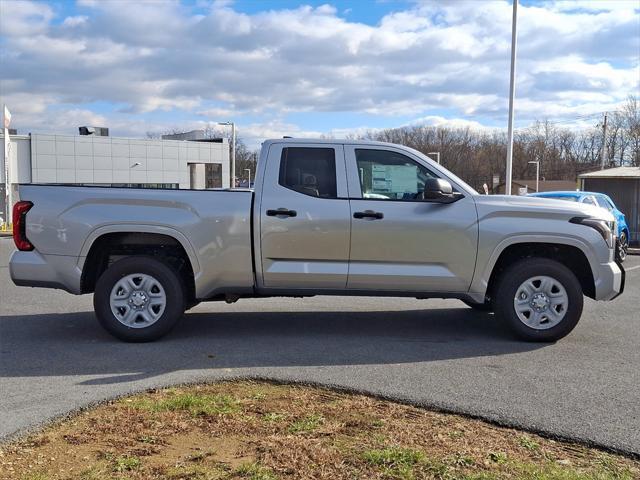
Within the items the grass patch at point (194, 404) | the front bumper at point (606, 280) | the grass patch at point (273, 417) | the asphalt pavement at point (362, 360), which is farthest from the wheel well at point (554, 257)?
the grass patch at point (194, 404)

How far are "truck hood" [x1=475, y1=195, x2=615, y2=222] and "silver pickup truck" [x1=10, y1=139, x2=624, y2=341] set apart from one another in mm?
12

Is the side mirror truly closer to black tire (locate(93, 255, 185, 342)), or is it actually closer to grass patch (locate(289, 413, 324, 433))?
black tire (locate(93, 255, 185, 342))

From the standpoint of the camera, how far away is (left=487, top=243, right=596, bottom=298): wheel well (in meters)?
6.49

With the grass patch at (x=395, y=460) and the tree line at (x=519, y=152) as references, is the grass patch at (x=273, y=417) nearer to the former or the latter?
the grass patch at (x=395, y=460)

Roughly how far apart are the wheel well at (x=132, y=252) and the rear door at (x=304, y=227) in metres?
0.89

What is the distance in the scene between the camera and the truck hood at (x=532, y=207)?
6.32 meters

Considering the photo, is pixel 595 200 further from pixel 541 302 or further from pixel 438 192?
pixel 438 192

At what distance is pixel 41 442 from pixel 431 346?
372 cm

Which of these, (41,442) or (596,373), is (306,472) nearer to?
(41,442)

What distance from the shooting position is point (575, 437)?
13.0 feet

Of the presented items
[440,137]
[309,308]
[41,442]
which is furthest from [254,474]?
[440,137]

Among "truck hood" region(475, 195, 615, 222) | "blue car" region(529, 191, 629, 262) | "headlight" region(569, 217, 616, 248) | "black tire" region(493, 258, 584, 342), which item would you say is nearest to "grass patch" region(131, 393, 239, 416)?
"black tire" region(493, 258, 584, 342)

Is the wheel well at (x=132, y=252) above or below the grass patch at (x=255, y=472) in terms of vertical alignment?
above

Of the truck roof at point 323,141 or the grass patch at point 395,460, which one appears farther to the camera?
the truck roof at point 323,141
